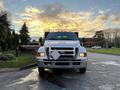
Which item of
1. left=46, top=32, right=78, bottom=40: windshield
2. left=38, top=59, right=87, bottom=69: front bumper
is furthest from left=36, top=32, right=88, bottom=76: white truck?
left=46, top=32, right=78, bottom=40: windshield

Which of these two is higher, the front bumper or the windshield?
the windshield

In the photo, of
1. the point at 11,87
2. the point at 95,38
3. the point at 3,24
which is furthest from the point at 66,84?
the point at 95,38

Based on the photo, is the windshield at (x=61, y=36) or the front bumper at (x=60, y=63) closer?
the front bumper at (x=60, y=63)

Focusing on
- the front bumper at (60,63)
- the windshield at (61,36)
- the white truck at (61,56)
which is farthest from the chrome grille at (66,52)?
the windshield at (61,36)

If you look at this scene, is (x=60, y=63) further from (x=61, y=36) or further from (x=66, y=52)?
(x=61, y=36)

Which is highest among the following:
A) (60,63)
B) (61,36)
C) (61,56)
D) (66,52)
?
(61,36)

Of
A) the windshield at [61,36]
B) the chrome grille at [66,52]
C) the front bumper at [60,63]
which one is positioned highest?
the windshield at [61,36]

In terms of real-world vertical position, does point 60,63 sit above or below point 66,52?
below

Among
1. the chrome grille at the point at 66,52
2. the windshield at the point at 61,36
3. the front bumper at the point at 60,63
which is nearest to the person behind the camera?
the front bumper at the point at 60,63

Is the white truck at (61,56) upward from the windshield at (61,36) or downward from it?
downward

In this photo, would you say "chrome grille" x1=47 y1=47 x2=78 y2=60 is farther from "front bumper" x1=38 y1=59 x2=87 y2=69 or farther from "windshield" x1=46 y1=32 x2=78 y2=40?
"windshield" x1=46 y1=32 x2=78 y2=40

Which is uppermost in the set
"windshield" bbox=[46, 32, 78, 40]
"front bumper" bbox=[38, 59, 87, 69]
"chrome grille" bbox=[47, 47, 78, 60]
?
"windshield" bbox=[46, 32, 78, 40]

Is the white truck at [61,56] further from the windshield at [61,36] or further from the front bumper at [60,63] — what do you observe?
the windshield at [61,36]

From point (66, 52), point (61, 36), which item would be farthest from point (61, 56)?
point (61, 36)
